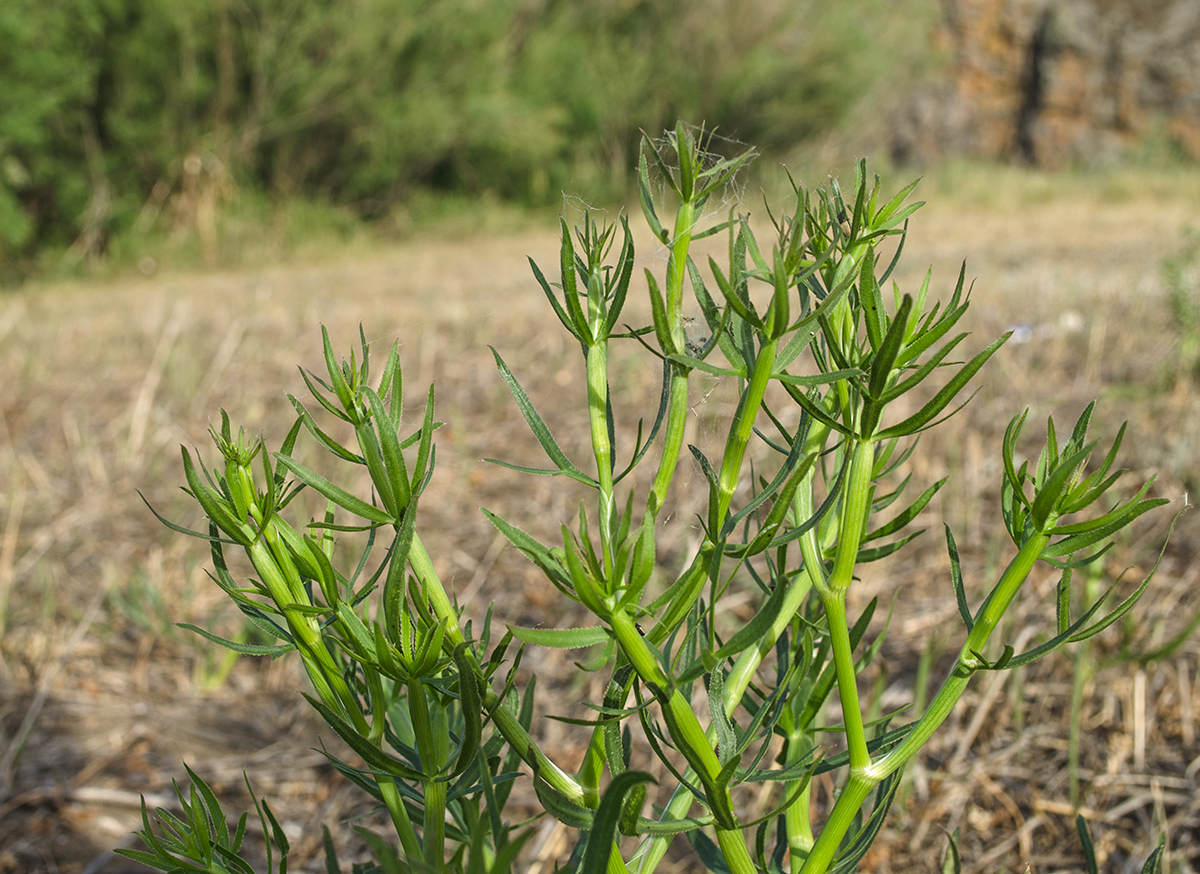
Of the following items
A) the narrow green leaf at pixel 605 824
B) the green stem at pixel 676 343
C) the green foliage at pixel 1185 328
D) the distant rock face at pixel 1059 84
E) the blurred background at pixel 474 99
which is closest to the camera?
the narrow green leaf at pixel 605 824

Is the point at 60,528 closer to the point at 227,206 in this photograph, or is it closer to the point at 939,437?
the point at 939,437

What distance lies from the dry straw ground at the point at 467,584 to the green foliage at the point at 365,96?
519 cm

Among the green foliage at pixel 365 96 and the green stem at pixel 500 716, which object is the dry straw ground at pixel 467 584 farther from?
the green foliage at pixel 365 96

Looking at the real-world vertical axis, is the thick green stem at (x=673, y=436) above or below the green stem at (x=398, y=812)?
above

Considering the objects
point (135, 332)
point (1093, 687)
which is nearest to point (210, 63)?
point (135, 332)

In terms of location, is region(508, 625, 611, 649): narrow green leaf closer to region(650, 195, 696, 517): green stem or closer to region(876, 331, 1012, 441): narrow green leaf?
region(650, 195, 696, 517): green stem

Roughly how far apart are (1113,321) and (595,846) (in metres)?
3.41

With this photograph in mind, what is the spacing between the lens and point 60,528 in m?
2.31

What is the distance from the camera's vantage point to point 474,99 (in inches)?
425

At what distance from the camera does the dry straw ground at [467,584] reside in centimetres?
134

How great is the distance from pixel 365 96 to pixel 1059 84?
10.5 meters

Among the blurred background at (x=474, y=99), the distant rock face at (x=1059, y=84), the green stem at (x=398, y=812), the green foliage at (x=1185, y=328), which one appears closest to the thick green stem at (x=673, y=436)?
the green stem at (x=398, y=812)

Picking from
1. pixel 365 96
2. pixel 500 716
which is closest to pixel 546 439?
pixel 500 716

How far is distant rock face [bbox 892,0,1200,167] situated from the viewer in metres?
14.3
